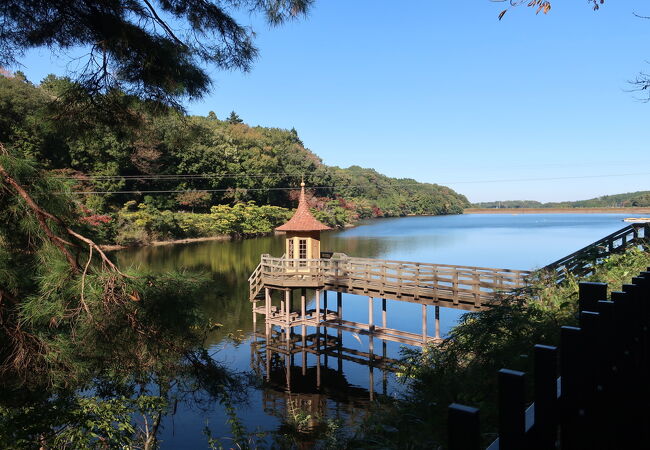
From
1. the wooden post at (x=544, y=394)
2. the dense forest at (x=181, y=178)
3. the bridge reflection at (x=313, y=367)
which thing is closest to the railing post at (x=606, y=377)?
the wooden post at (x=544, y=394)

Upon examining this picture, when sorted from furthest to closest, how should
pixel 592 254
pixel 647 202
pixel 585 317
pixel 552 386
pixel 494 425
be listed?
pixel 647 202
pixel 592 254
pixel 494 425
pixel 585 317
pixel 552 386

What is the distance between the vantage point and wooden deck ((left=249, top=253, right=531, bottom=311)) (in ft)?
37.6

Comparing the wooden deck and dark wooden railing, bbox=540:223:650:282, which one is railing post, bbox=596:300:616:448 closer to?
dark wooden railing, bbox=540:223:650:282

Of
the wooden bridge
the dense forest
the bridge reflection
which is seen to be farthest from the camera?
the dense forest

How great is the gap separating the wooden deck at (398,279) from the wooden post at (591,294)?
8.65m

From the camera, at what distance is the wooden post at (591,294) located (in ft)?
4.83

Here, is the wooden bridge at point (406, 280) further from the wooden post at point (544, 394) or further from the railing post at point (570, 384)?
the wooden post at point (544, 394)

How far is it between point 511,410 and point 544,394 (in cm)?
17

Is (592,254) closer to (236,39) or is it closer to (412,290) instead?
(412,290)

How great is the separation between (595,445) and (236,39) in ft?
12.8

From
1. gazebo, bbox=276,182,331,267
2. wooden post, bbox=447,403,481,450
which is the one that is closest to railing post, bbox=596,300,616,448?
wooden post, bbox=447,403,481,450

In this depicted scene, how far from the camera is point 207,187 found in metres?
43.1

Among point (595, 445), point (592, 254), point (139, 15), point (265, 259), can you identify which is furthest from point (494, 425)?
point (265, 259)

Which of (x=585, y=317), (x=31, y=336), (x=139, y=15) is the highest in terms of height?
(x=139, y=15)
